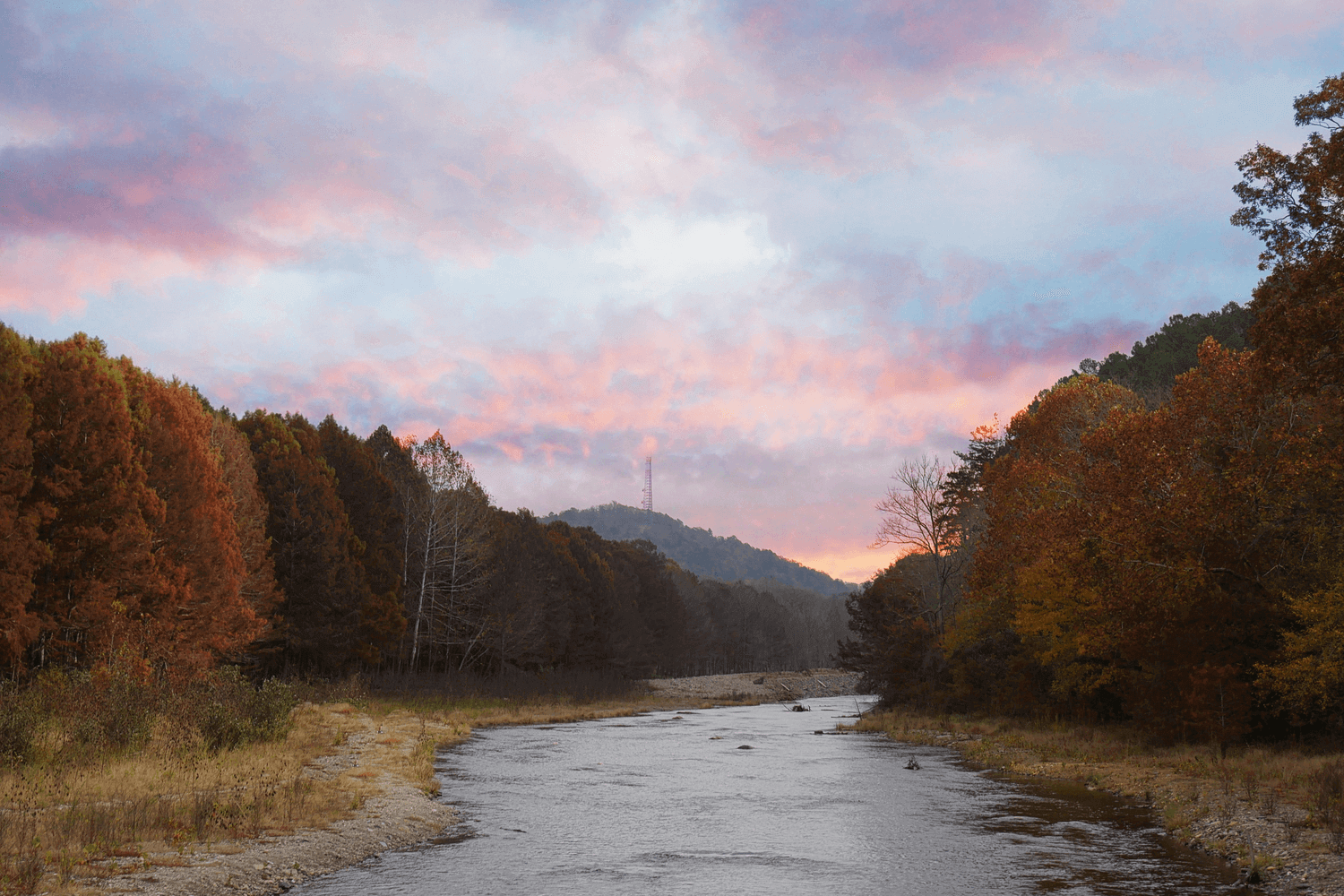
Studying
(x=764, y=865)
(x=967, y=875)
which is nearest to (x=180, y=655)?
(x=764, y=865)

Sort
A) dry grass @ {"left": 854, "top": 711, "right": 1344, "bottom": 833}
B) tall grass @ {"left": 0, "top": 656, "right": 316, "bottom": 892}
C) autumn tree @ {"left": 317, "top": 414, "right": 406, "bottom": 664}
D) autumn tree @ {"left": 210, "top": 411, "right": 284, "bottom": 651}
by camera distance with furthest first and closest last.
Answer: autumn tree @ {"left": 317, "top": 414, "right": 406, "bottom": 664}, autumn tree @ {"left": 210, "top": 411, "right": 284, "bottom": 651}, dry grass @ {"left": 854, "top": 711, "right": 1344, "bottom": 833}, tall grass @ {"left": 0, "top": 656, "right": 316, "bottom": 892}

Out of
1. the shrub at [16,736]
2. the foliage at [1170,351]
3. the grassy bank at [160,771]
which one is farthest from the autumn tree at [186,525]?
the foliage at [1170,351]

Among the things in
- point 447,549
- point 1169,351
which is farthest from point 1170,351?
point 447,549

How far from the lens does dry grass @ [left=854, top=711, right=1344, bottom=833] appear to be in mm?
21141

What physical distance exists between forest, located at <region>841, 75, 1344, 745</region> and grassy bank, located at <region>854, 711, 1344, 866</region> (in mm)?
1652

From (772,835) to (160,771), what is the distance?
13.9 meters

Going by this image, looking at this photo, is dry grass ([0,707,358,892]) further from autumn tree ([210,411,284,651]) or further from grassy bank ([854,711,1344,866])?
autumn tree ([210,411,284,651])

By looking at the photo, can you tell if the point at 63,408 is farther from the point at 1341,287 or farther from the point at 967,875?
the point at 1341,287

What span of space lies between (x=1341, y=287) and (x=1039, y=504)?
29.0m

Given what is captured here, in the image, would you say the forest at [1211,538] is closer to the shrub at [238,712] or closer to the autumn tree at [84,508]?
the shrub at [238,712]

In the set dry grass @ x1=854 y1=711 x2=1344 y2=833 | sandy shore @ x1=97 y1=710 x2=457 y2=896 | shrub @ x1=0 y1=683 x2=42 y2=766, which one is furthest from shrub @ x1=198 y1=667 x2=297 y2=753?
dry grass @ x1=854 y1=711 x2=1344 y2=833

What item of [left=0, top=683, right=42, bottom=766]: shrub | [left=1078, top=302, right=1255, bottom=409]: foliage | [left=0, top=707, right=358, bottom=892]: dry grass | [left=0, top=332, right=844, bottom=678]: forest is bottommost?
[left=0, top=707, right=358, bottom=892]: dry grass

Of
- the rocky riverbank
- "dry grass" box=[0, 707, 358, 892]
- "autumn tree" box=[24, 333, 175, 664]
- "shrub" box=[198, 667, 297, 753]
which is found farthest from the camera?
"autumn tree" box=[24, 333, 175, 664]

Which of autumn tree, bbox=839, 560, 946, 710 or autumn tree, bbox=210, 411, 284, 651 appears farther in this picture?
autumn tree, bbox=839, 560, 946, 710
